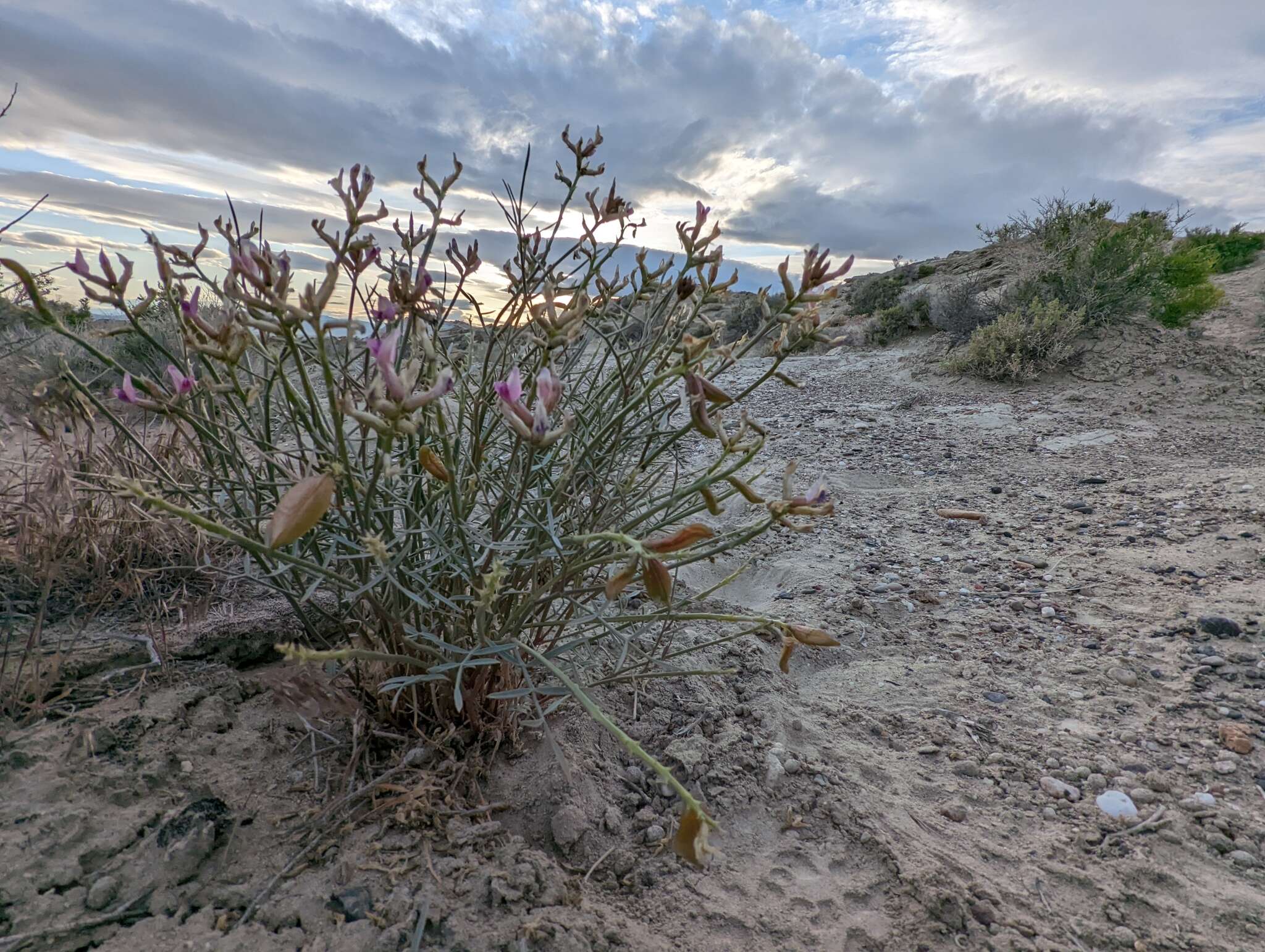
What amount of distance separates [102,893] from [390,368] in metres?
1.09

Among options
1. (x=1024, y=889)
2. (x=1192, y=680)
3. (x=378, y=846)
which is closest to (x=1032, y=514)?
(x=1192, y=680)

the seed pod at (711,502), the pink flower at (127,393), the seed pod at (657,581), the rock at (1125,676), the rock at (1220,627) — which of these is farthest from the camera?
the rock at (1220,627)

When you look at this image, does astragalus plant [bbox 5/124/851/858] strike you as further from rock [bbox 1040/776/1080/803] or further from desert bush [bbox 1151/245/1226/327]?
desert bush [bbox 1151/245/1226/327]

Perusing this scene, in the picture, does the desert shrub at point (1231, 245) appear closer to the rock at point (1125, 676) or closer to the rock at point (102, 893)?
the rock at point (1125, 676)

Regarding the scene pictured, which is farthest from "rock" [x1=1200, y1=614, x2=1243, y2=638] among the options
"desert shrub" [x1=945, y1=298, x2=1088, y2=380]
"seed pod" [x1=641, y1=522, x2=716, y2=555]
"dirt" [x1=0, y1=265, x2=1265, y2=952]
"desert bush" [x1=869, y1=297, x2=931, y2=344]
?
"desert bush" [x1=869, y1=297, x2=931, y2=344]

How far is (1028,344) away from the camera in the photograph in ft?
20.7

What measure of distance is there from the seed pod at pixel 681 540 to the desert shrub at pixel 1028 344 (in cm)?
629

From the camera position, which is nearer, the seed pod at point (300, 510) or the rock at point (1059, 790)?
the seed pod at point (300, 510)

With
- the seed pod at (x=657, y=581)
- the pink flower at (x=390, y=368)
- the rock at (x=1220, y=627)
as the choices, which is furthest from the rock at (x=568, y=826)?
the rock at (x=1220, y=627)

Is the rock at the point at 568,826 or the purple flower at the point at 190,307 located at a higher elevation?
the purple flower at the point at 190,307

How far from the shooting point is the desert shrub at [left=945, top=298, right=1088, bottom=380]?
624 cm

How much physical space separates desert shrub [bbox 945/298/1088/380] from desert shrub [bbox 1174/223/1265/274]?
269 inches

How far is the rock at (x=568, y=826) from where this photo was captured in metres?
1.41

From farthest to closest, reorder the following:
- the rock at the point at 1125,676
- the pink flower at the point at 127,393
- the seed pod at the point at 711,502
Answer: the rock at the point at 1125,676 → the pink flower at the point at 127,393 → the seed pod at the point at 711,502
